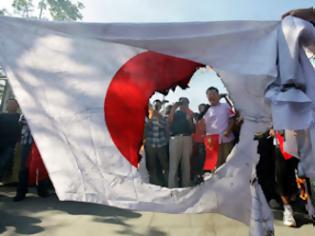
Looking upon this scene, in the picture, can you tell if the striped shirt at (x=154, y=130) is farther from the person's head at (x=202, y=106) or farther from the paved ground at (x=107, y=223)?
the paved ground at (x=107, y=223)

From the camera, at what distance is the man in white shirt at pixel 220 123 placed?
2.35 m

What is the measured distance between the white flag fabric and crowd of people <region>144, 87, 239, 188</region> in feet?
0.65

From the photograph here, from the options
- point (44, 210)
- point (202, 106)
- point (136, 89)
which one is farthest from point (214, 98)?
point (44, 210)

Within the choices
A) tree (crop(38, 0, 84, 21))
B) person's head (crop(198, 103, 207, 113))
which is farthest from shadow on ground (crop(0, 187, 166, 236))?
tree (crop(38, 0, 84, 21))

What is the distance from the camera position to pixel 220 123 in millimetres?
2836

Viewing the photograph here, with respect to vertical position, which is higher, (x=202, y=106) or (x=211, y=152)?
(x=202, y=106)

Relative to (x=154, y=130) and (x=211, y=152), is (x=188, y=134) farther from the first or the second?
(x=211, y=152)

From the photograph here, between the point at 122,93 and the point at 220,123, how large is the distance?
103 cm

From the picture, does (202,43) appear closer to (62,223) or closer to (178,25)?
(178,25)

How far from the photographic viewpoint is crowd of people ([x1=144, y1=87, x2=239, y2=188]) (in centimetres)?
252

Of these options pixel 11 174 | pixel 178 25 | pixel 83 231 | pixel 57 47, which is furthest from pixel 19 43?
pixel 11 174

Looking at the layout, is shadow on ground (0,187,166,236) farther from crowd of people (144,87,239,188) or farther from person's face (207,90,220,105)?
person's face (207,90,220,105)

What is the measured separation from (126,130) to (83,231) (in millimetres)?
2068

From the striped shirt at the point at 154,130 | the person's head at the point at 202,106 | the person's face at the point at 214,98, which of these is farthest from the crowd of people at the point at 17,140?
the person's face at the point at 214,98
